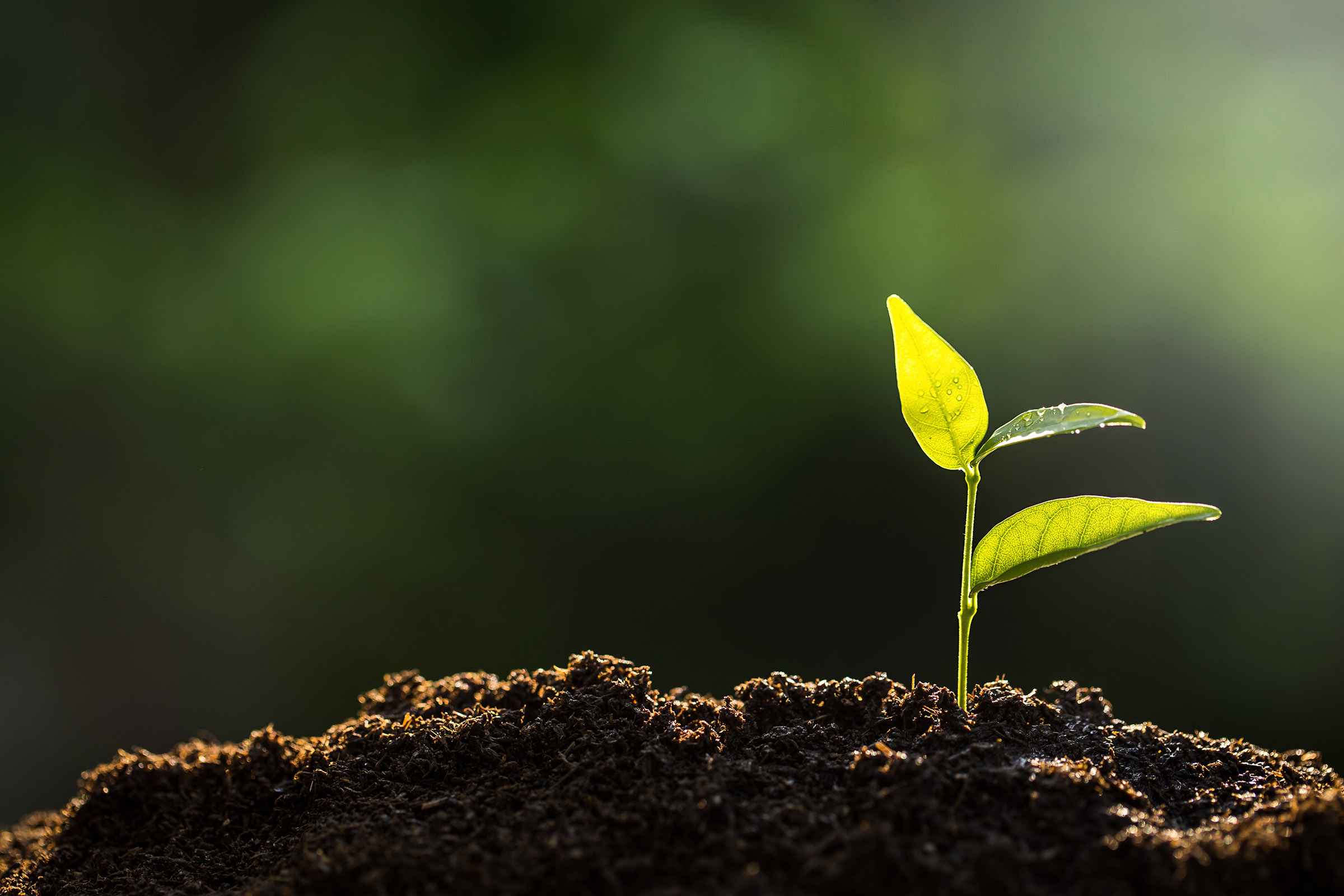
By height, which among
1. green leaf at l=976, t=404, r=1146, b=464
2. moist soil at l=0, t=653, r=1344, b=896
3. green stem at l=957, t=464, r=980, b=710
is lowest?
moist soil at l=0, t=653, r=1344, b=896

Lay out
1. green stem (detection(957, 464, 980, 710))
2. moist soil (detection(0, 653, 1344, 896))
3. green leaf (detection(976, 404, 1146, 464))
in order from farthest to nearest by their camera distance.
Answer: green stem (detection(957, 464, 980, 710)) → green leaf (detection(976, 404, 1146, 464)) → moist soil (detection(0, 653, 1344, 896))

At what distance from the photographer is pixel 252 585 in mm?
2928

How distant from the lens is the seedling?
0.91m

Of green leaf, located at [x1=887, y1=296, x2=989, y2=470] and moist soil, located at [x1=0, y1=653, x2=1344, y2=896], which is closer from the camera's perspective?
moist soil, located at [x1=0, y1=653, x2=1344, y2=896]

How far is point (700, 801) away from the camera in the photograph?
2.61ft

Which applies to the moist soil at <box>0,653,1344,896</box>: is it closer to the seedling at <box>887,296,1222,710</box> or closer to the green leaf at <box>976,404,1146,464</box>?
the seedling at <box>887,296,1222,710</box>

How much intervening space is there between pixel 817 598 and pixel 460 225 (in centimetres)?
167

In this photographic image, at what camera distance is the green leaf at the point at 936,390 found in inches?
36.5

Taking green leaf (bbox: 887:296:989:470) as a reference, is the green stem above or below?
below

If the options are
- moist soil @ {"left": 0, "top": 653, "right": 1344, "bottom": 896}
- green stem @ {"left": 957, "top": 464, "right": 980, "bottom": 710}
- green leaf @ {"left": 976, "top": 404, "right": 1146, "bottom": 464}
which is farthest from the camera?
green stem @ {"left": 957, "top": 464, "right": 980, "bottom": 710}

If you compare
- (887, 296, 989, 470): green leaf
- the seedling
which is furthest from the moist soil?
(887, 296, 989, 470): green leaf

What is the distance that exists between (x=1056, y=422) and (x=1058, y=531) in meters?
0.13

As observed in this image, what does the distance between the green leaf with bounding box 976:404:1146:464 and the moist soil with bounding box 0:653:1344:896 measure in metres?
0.29

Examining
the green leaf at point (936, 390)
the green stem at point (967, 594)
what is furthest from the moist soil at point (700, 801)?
the green leaf at point (936, 390)
